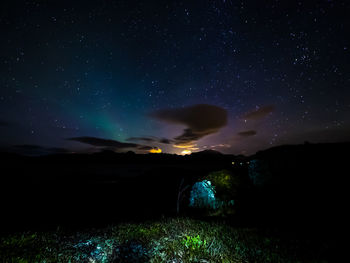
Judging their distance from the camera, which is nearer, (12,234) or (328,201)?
(12,234)

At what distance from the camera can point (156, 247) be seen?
255 inches

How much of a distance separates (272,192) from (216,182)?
11.3 feet

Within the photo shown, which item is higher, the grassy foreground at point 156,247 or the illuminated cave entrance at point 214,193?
the illuminated cave entrance at point 214,193

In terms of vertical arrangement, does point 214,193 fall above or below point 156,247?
above

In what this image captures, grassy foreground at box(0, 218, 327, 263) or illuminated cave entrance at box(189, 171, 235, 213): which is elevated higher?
illuminated cave entrance at box(189, 171, 235, 213)

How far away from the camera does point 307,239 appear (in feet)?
22.7

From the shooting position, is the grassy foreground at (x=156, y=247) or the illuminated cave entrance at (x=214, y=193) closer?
the grassy foreground at (x=156, y=247)

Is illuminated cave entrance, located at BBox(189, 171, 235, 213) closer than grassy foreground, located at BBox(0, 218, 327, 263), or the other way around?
grassy foreground, located at BBox(0, 218, 327, 263)

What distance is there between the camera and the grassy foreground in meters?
5.71

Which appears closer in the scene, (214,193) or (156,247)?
(156,247)

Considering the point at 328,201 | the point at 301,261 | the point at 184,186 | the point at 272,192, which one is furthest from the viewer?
the point at 184,186

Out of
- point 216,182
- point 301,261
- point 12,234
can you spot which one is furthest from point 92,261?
point 216,182

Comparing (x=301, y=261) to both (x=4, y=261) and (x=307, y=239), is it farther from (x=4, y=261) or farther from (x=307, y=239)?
(x=4, y=261)

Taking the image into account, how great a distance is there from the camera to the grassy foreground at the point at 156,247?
5715 mm
